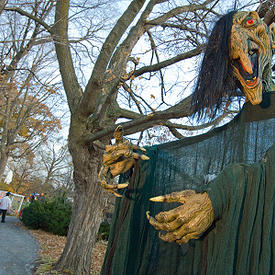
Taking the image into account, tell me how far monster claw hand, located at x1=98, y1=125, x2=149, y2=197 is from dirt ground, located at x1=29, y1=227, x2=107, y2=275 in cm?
494

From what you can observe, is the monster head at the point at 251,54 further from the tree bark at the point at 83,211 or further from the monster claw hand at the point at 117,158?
the tree bark at the point at 83,211

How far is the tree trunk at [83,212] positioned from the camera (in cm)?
603

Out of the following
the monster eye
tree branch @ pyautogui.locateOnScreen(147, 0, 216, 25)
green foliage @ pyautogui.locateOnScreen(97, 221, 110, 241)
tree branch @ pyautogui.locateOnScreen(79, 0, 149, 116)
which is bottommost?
green foliage @ pyautogui.locateOnScreen(97, 221, 110, 241)

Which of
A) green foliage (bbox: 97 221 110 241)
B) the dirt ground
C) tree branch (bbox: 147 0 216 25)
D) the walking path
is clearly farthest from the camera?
green foliage (bbox: 97 221 110 241)

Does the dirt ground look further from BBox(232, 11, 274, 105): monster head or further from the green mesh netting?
BBox(232, 11, 274, 105): monster head

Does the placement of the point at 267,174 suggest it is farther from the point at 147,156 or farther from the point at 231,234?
the point at 147,156

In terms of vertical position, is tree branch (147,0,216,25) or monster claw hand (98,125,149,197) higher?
tree branch (147,0,216,25)

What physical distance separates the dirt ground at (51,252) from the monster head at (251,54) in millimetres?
5843

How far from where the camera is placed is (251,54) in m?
1.76

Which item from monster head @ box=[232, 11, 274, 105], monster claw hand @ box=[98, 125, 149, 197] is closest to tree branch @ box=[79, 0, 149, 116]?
monster claw hand @ box=[98, 125, 149, 197]

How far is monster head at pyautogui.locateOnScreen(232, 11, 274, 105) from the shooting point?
5.67ft

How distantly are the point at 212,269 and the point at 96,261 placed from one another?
8.50 m

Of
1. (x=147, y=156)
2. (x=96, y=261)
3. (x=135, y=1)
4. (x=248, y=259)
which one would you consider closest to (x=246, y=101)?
(x=147, y=156)

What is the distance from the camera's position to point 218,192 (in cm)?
133
